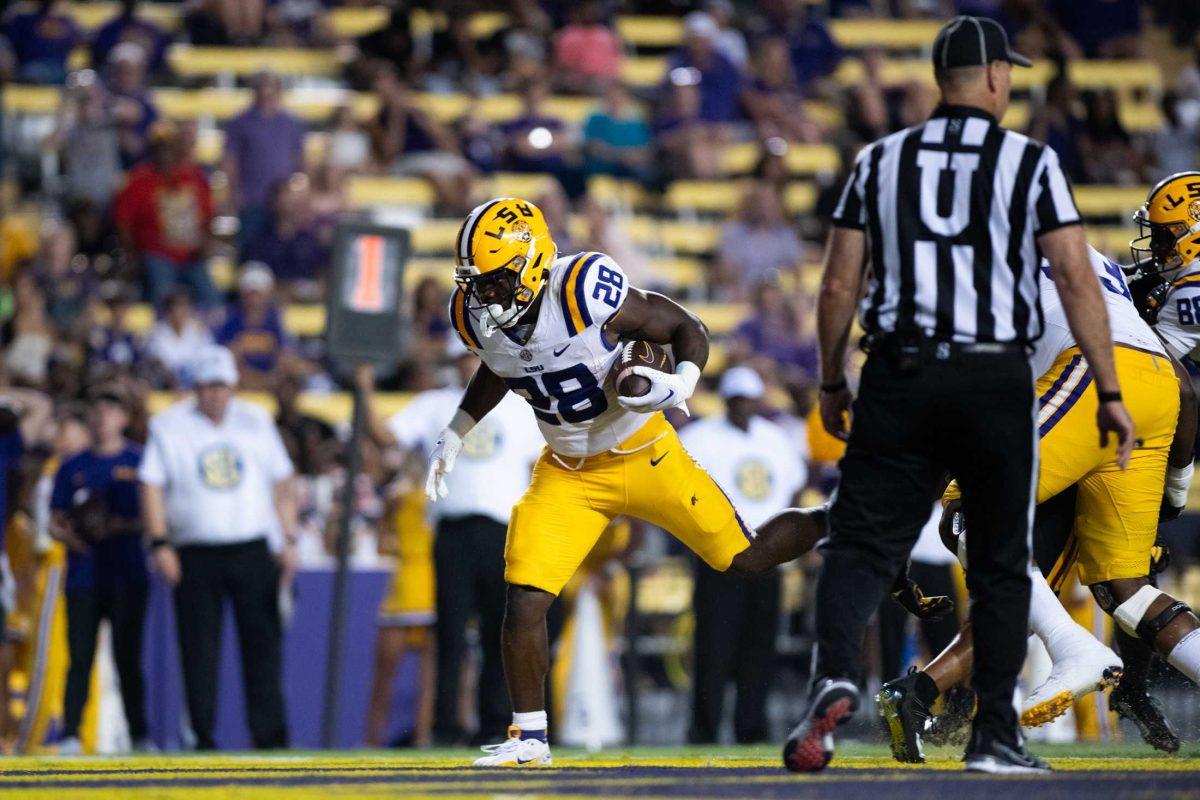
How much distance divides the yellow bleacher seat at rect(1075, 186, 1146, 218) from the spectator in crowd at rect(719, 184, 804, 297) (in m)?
3.09

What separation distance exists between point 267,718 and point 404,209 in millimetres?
5790

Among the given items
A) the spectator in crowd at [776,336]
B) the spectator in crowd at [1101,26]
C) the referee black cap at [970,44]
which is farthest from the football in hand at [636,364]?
the spectator in crowd at [1101,26]

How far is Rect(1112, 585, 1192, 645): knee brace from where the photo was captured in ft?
22.5

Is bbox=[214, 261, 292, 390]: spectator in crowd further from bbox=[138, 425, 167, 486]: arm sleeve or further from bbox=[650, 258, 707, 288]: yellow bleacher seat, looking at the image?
bbox=[650, 258, 707, 288]: yellow bleacher seat

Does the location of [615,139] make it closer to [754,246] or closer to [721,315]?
[754,246]

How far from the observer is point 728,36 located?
17.4 metres

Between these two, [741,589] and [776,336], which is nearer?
[741,589]

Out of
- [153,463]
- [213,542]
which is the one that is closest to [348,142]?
[153,463]

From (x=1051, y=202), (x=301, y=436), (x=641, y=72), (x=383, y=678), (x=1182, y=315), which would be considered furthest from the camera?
(x=641, y=72)

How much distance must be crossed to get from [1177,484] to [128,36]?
→ 10.8 m

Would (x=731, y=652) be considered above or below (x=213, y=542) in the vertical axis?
below

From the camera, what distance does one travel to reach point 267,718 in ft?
35.2

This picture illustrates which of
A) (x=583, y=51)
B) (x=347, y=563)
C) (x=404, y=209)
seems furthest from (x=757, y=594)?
(x=583, y=51)

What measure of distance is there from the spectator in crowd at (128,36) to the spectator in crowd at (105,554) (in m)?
5.57
